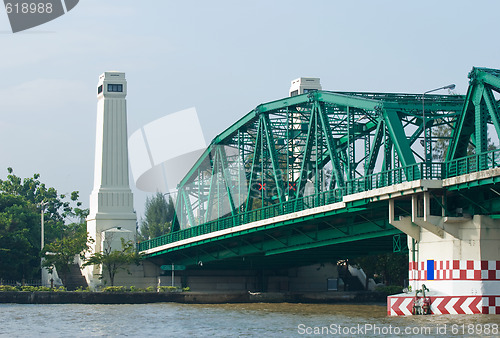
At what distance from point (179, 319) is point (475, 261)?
20.2 m

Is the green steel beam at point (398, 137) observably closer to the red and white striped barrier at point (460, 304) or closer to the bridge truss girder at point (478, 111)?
the bridge truss girder at point (478, 111)

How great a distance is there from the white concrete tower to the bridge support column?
59.7 meters

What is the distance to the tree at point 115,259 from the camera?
111 m

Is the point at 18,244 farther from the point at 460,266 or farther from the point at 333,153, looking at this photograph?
the point at 460,266

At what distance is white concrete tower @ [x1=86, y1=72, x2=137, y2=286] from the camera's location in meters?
116

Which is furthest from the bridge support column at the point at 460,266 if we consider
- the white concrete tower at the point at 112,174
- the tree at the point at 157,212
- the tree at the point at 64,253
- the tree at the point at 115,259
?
the tree at the point at 157,212

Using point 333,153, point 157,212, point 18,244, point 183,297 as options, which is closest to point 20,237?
point 18,244

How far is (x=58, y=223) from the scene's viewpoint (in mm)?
151625

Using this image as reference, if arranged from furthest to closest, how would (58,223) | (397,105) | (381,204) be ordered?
(58,223) < (397,105) < (381,204)

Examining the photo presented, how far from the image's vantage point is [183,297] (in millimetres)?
100438

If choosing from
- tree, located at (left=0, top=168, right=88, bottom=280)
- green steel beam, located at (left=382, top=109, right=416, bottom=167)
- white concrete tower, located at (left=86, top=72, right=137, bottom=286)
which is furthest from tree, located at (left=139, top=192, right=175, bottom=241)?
green steel beam, located at (left=382, top=109, right=416, bottom=167)

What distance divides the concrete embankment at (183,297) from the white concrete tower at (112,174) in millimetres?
17414

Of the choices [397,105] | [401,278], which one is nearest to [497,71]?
[397,105]

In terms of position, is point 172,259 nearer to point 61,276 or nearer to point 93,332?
point 61,276
